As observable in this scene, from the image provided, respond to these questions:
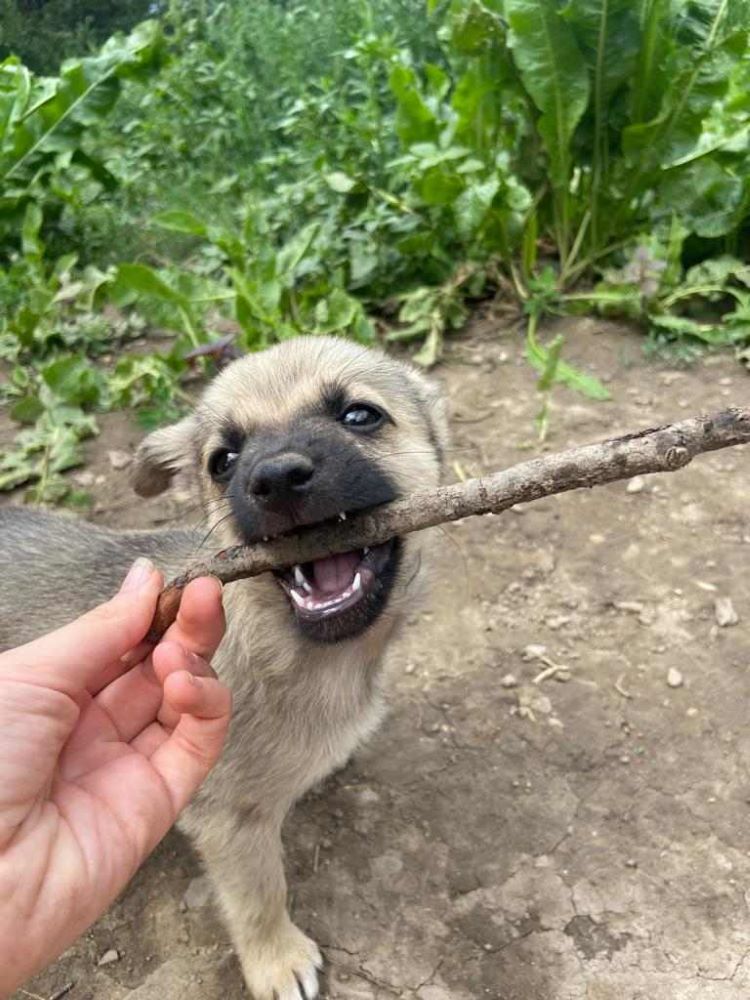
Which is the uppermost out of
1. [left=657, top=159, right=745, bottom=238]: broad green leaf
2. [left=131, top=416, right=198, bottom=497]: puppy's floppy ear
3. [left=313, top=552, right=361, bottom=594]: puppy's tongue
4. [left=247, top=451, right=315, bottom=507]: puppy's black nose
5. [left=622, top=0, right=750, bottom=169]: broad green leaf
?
[left=247, top=451, right=315, bottom=507]: puppy's black nose

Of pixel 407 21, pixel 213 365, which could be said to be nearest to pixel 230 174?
pixel 407 21

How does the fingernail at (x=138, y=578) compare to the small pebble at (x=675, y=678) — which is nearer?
the fingernail at (x=138, y=578)

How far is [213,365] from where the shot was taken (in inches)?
200

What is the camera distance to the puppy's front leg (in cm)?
264

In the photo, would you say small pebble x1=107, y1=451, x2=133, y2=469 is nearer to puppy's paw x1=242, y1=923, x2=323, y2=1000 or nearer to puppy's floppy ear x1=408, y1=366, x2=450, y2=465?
puppy's floppy ear x1=408, y1=366, x2=450, y2=465

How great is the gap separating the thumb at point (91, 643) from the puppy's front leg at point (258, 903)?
0.78 metres

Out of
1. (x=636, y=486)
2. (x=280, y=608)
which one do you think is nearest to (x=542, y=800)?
(x=280, y=608)

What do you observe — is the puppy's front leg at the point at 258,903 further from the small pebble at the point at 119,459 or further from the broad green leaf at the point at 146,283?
the broad green leaf at the point at 146,283

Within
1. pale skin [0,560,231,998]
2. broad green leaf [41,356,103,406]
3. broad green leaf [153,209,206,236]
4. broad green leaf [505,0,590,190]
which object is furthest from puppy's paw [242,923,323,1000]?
broad green leaf [505,0,590,190]

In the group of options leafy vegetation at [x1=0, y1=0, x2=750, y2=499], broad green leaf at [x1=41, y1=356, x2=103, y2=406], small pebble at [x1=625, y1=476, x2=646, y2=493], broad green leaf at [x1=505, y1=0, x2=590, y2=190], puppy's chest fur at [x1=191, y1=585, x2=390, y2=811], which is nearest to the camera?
puppy's chest fur at [x1=191, y1=585, x2=390, y2=811]

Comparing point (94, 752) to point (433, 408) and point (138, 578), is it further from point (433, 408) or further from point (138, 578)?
point (433, 408)

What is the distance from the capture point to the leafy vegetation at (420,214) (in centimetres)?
489

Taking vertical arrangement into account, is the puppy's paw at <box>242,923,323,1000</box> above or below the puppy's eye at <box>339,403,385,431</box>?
below

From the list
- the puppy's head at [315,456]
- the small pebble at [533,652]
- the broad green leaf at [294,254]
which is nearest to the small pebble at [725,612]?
the small pebble at [533,652]
